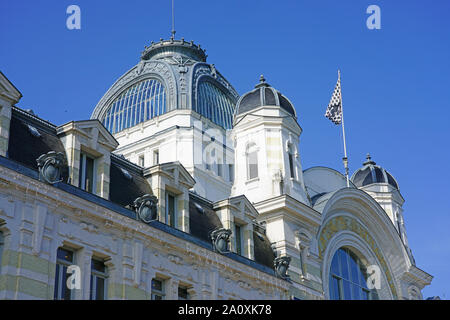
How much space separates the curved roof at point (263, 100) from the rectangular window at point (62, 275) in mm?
16891

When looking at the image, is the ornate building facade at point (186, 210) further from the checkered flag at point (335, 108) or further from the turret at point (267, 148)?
the checkered flag at point (335, 108)

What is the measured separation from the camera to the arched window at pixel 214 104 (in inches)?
2206

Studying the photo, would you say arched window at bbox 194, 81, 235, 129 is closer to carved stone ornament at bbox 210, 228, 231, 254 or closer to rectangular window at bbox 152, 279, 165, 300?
carved stone ornament at bbox 210, 228, 231, 254

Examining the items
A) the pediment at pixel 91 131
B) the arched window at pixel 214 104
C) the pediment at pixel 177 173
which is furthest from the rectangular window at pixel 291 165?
the arched window at pixel 214 104

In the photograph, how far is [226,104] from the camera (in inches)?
2276

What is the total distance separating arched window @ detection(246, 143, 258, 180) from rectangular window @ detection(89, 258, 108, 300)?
13.5 m

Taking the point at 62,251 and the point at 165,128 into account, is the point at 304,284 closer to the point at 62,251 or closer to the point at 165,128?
the point at 62,251

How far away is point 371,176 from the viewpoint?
51562 millimetres

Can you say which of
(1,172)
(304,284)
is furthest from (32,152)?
(304,284)

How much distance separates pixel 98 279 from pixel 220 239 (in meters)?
6.50

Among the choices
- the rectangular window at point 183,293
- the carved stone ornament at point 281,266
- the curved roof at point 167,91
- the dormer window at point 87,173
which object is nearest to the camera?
the dormer window at point 87,173

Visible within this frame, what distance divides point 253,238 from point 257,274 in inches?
97.0

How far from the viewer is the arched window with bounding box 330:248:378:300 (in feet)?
130

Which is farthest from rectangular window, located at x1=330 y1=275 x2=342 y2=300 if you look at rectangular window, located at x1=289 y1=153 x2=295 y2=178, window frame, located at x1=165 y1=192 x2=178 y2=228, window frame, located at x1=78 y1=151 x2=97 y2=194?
window frame, located at x1=78 y1=151 x2=97 y2=194
